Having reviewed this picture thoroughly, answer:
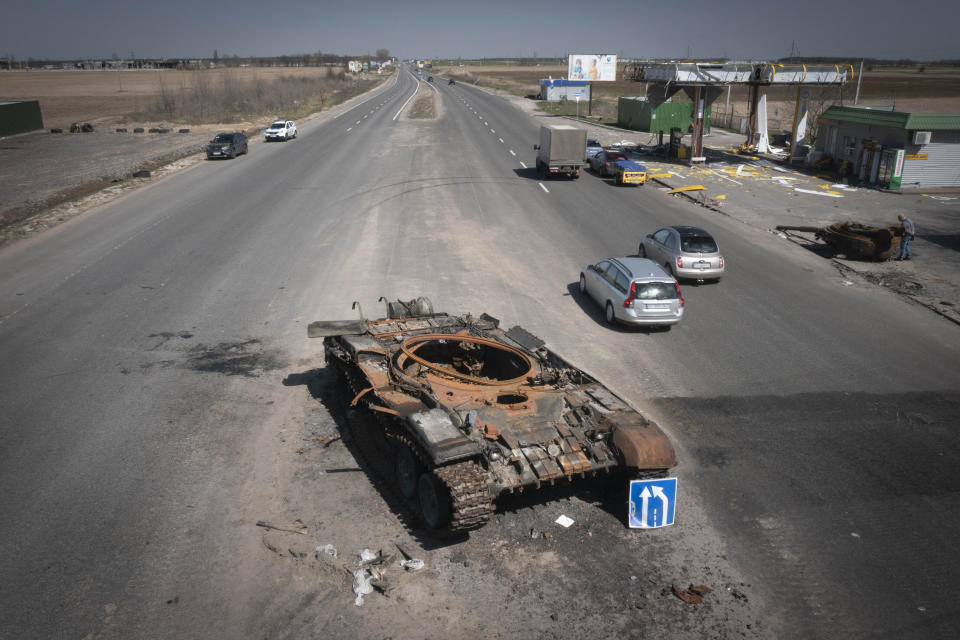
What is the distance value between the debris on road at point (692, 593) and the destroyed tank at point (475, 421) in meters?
1.68

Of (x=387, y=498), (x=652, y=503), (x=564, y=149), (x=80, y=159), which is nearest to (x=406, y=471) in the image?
(x=387, y=498)

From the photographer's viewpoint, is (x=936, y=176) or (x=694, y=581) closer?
(x=694, y=581)

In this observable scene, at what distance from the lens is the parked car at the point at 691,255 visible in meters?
21.1

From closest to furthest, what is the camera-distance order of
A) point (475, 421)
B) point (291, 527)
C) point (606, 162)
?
1. point (291, 527)
2. point (475, 421)
3. point (606, 162)

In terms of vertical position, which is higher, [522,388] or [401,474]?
[522,388]

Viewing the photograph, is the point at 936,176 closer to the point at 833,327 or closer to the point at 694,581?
the point at 833,327

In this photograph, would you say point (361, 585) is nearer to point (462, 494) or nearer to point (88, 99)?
point (462, 494)

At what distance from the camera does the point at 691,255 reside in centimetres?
2109

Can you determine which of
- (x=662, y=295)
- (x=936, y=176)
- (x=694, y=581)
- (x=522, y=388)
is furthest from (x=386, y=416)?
(x=936, y=176)

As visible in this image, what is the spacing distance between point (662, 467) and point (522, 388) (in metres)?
2.74

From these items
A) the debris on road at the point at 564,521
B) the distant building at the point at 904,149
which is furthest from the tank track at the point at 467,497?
the distant building at the point at 904,149

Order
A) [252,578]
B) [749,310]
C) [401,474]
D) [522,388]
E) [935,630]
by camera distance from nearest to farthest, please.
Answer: [935,630] < [252,578] < [401,474] < [522,388] < [749,310]

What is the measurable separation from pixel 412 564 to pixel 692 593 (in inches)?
145

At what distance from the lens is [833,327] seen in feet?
60.2
